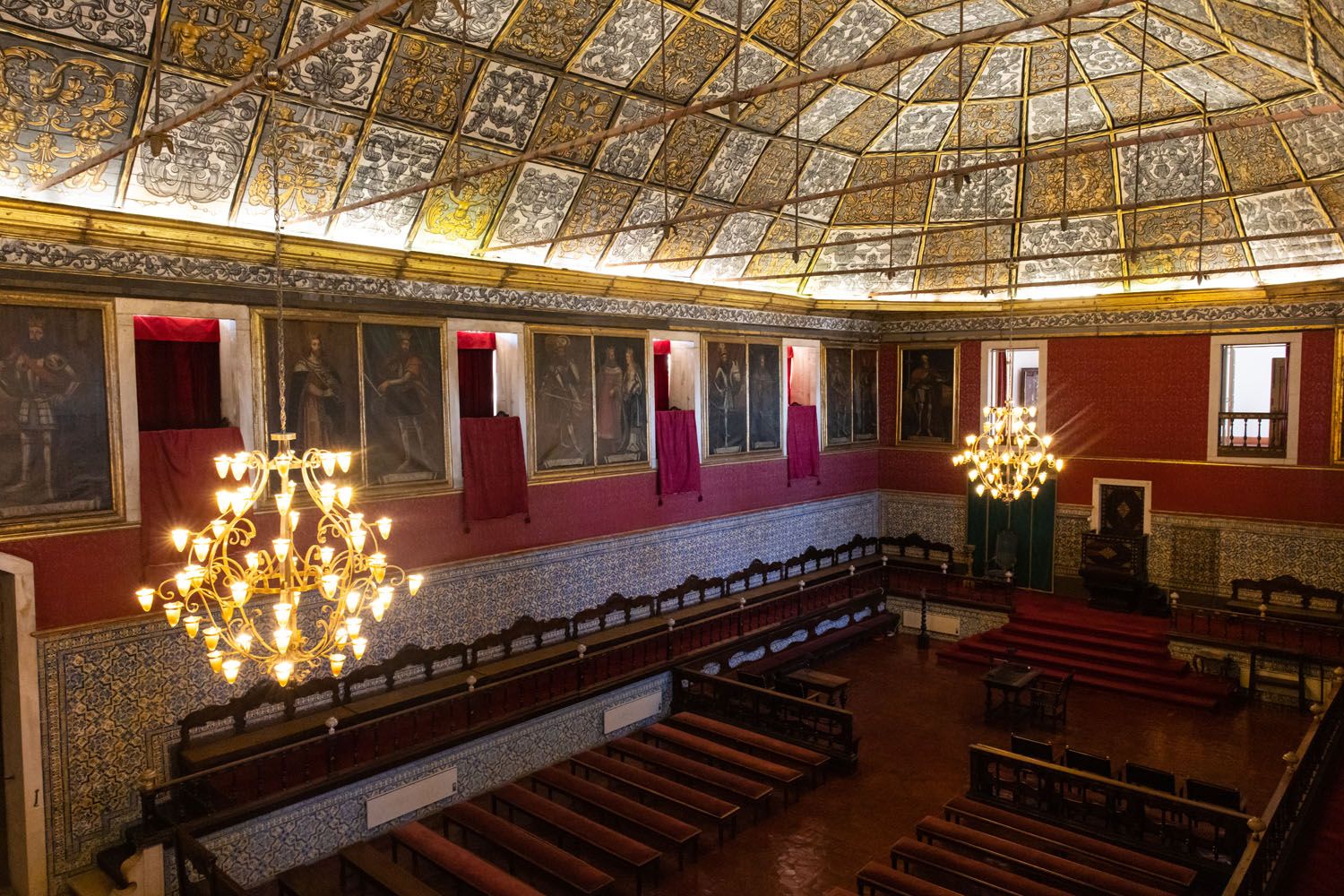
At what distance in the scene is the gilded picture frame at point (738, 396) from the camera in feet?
55.3

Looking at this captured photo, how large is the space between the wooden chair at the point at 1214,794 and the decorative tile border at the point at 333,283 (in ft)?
33.6

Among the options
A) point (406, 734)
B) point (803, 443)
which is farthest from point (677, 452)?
point (406, 734)

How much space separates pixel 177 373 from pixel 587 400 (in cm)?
594

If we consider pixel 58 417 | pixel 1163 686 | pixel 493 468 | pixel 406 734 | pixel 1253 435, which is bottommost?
pixel 1163 686

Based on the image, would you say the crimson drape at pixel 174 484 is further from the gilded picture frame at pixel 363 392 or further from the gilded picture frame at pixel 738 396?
the gilded picture frame at pixel 738 396

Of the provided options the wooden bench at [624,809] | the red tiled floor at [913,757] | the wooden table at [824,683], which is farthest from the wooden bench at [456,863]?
the wooden table at [824,683]

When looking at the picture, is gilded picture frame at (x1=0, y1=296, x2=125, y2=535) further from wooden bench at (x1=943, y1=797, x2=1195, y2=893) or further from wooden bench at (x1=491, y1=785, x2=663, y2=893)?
wooden bench at (x1=943, y1=797, x2=1195, y2=893)

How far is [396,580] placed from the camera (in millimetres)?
11758

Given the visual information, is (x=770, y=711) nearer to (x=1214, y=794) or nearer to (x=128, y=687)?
(x=1214, y=794)

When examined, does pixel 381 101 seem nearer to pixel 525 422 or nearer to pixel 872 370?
pixel 525 422

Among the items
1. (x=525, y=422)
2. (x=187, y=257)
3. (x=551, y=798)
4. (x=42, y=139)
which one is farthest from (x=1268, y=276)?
(x=42, y=139)

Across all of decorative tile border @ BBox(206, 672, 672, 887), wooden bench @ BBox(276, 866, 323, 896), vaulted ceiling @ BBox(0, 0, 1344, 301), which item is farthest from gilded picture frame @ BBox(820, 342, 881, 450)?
wooden bench @ BBox(276, 866, 323, 896)

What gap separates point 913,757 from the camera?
41.1 ft

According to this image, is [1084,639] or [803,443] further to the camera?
[803,443]
